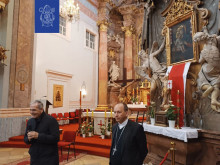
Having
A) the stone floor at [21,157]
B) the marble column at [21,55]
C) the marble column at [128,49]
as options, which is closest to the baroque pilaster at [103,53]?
the marble column at [128,49]

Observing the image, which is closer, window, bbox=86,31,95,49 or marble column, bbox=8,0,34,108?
marble column, bbox=8,0,34,108

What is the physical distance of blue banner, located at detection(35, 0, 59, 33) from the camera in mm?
6555

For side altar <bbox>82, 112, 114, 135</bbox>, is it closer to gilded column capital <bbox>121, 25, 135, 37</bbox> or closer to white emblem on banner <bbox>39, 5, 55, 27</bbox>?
white emblem on banner <bbox>39, 5, 55, 27</bbox>

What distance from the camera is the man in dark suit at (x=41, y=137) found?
2654mm

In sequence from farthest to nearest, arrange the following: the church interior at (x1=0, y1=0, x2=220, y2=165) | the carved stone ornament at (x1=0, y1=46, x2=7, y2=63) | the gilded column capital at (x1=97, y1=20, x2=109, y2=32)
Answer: the gilded column capital at (x1=97, y1=20, x2=109, y2=32) < the carved stone ornament at (x1=0, y1=46, x2=7, y2=63) < the church interior at (x1=0, y1=0, x2=220, y2=165)

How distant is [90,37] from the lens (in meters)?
15.2

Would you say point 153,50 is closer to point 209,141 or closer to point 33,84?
point 209,141

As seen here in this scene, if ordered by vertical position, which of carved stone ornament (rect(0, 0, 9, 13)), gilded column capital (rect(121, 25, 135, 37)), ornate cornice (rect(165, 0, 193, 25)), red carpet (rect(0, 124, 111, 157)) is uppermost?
gilded column capital (rect(121, 25, 135, 37))

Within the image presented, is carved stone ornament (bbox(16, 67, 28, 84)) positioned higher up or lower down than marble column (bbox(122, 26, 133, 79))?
lower down

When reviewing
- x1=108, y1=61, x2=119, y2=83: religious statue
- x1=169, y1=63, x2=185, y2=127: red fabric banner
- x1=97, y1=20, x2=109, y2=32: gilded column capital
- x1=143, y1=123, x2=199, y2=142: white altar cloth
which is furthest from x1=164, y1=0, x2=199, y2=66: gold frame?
x1=97, y1=20, x2=109, y2=32: gilded column capital

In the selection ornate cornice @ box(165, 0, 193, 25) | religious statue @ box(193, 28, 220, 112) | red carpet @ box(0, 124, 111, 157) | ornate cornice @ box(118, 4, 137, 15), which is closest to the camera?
religious statue @ box(193, 28, 220, 112)

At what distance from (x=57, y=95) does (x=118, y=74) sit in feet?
19.0

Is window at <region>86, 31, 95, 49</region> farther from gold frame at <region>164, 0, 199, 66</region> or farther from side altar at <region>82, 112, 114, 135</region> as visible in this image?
gold frame at <region>164, 0, 199, 66</region>

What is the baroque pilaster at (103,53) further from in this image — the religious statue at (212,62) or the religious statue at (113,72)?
the religious statue at (212,62)
